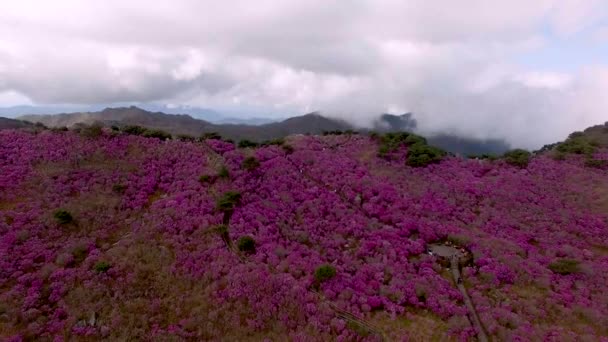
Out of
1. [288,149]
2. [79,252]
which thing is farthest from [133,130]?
[79,252]

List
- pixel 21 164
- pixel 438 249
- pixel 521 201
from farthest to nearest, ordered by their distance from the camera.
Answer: pixel 521 201 < pixel 21 164 < pixel 438 249

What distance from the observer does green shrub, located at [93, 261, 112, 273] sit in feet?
73.5

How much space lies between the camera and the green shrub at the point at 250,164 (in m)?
37.4

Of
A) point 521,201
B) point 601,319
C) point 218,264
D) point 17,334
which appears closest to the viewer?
point 17,334

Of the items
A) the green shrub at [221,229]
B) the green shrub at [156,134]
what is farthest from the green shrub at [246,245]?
the green shrub at [156,134]

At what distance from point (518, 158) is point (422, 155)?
13909mm

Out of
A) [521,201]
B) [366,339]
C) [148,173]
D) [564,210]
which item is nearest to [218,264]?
[366,339]

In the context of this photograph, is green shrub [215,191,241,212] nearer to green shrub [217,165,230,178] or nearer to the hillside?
the hillside

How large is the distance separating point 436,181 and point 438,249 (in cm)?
1258

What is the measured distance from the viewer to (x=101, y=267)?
22422 mm

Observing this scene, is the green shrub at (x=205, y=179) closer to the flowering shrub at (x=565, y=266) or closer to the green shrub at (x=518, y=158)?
the flowering shrub at (x=565, y=266)

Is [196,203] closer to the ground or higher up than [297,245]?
higher up

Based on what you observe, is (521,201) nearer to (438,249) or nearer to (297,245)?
(438,249)

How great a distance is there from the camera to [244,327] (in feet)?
64.6
